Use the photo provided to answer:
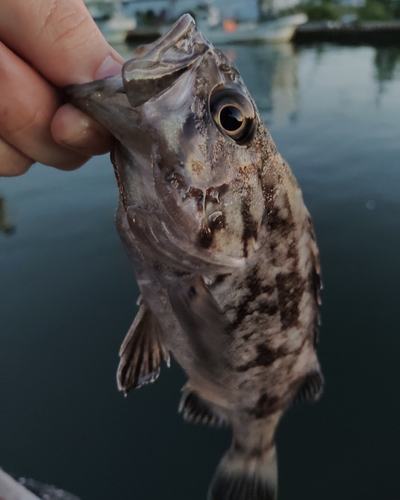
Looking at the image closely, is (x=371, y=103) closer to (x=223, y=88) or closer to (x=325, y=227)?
(x=325, y=227)

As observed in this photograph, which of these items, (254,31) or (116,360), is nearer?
(116,360)

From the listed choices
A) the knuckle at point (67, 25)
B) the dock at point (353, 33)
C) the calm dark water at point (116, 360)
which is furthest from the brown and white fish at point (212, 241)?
the dock at point (353, 33)

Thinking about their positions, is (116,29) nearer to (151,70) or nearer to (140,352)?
(140,352)

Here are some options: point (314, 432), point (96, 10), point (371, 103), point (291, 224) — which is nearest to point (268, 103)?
point (371, 103)

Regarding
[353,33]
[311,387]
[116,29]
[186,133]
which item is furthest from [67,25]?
[116,29]

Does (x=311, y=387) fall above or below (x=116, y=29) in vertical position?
above

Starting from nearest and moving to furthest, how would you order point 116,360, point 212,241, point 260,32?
1. point 212,241
2. point 116,360
3. point 260,32

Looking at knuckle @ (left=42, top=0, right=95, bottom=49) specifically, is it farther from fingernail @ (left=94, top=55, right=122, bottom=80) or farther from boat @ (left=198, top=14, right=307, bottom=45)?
boat @ (left=198, top=14, right=307, bottom=45)
